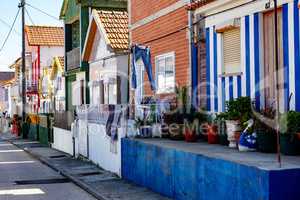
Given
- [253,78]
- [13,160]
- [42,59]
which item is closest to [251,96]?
[253,78]

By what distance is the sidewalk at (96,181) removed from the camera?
11.7 meters

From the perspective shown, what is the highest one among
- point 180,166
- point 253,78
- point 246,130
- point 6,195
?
point 253,78

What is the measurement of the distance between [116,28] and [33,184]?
987 cm

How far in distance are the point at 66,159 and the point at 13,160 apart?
220cm

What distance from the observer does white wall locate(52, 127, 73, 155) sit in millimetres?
22223

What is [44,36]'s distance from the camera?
4859 centimetres

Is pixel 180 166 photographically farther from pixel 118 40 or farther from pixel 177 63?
pixel 118 40

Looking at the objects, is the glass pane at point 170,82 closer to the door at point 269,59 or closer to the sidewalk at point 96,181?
the sidewalk at point 96,181

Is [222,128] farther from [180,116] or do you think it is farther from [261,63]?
[180,116]

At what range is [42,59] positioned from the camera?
158ft

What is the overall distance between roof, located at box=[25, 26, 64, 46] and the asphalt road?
28625mm

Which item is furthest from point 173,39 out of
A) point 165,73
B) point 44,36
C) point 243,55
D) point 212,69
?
point 44,36

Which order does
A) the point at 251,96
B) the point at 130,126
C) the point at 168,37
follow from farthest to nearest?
the point at 168,37 → the point at 130,126 → the point at 251,96

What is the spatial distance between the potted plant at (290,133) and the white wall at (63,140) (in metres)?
13.7
